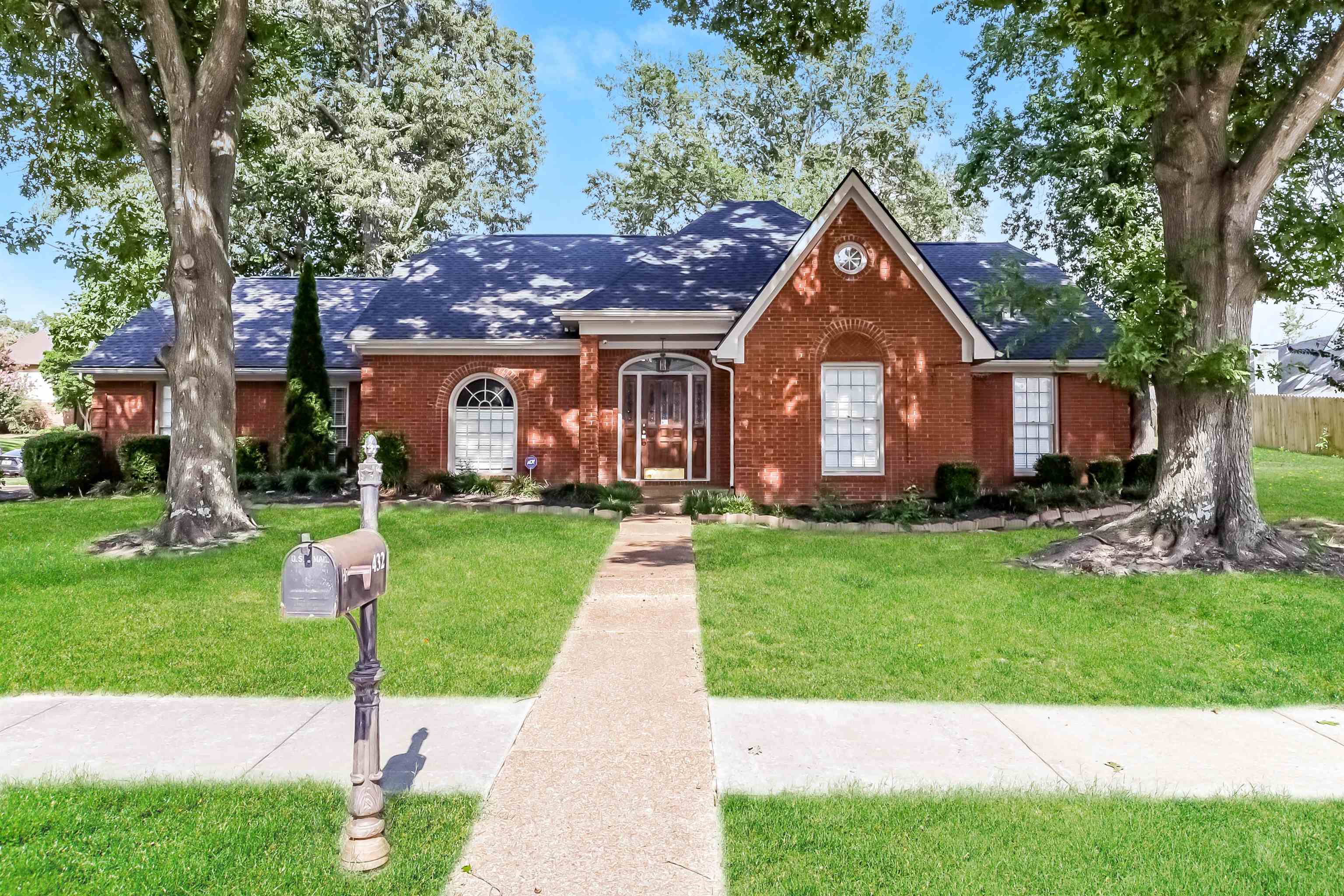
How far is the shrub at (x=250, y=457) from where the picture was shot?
18219 mm

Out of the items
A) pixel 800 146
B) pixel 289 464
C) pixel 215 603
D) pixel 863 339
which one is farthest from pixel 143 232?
pixel 800 146

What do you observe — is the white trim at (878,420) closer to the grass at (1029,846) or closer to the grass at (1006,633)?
the grass at (1006,633)

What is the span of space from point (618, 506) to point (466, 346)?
19.2 ft

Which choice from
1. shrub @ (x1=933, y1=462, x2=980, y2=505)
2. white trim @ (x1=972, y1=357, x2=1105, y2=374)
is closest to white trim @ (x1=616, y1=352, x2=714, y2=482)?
shrub @ (x1=933, y1=462, x2=980, y2=505)

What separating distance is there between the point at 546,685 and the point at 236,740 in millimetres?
1942

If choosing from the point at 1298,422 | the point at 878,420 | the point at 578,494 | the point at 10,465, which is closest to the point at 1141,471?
the point at 878,420

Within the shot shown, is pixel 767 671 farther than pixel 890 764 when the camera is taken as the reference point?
Yes

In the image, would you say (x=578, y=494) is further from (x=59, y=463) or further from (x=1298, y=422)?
(x=1298, y=422)

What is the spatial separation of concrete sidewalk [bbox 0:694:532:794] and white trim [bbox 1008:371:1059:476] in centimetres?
1508

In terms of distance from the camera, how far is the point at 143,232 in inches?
602

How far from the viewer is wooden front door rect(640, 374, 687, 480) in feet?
54.9

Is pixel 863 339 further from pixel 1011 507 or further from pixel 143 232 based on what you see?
pixel 143 232

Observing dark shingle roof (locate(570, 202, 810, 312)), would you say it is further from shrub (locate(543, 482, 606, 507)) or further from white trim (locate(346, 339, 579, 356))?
shrub (locate(543, 482, 606, 507))

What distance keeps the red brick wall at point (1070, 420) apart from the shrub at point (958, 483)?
3047 mm
